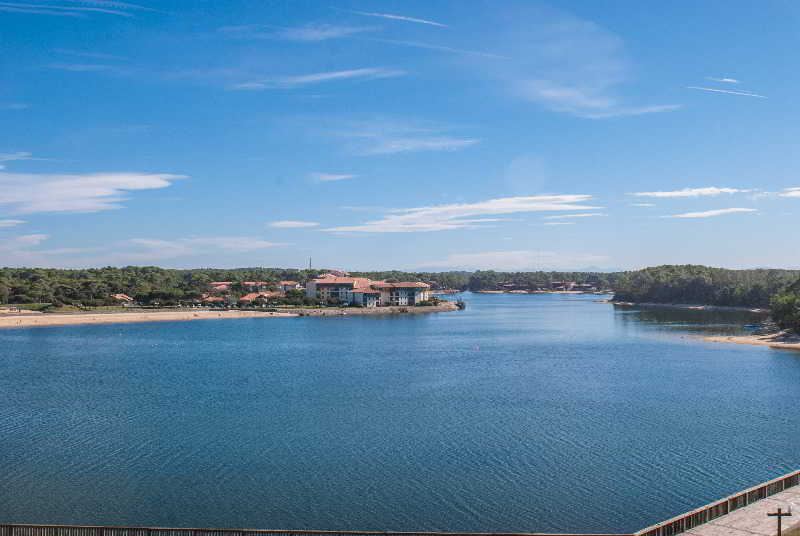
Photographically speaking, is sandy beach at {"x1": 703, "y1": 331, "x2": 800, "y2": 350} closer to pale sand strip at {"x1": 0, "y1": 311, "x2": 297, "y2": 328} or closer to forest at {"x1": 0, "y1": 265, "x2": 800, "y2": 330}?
forest at {"x1": 0, "y1": 265, "x2": 800, "y2": 330}

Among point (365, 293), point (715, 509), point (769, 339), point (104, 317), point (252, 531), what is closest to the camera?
point (252, 531)

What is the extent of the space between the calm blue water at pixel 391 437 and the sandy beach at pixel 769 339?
22.2ft

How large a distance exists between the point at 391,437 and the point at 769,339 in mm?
58666

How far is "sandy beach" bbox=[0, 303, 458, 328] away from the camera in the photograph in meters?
99.9

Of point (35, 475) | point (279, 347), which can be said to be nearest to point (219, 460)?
point (35, 475)

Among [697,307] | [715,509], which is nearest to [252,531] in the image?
[715,509]

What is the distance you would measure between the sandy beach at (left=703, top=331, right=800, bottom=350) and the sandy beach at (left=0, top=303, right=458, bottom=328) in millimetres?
70724

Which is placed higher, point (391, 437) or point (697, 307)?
point (697, 307)

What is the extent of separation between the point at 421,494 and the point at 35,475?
547 inches

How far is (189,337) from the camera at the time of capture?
82.8m

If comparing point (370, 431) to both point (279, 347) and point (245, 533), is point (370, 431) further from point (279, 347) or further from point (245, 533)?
point (279, 347)

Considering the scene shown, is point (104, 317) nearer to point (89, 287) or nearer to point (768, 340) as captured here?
point (89, 287)

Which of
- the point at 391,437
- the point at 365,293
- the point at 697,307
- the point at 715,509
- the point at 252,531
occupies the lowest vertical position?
the point at 391,437

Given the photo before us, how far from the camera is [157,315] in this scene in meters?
113
